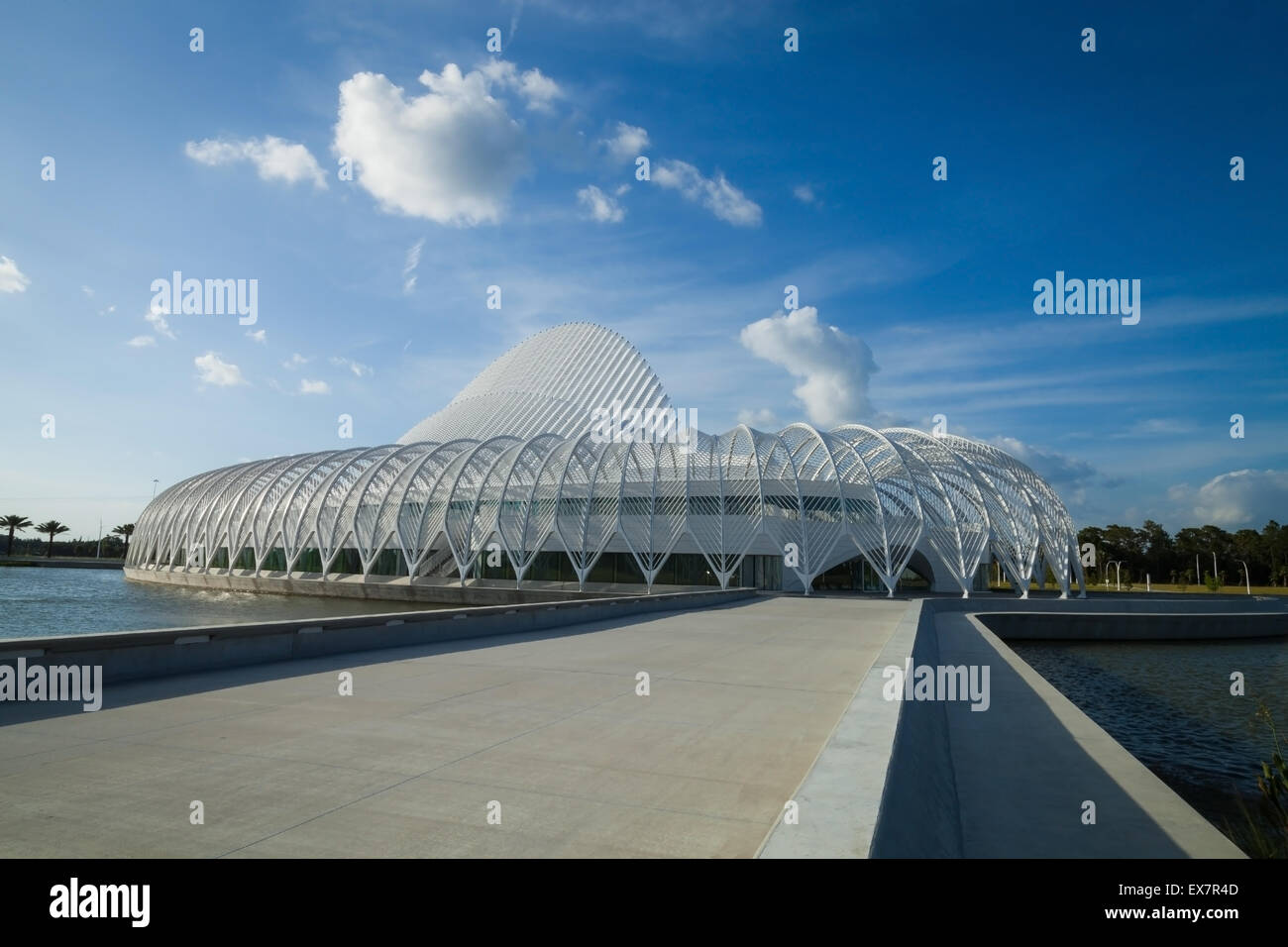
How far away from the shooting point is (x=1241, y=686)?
19016 millimetres

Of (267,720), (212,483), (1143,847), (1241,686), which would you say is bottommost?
(1241,686)

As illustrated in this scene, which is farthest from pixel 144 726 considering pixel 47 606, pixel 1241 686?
pixel 47 606

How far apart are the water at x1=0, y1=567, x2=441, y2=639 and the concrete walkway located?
17915 millimetres

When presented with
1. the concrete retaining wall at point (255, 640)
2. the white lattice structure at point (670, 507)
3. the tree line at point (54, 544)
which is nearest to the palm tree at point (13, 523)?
the tree line at point (54, 544)

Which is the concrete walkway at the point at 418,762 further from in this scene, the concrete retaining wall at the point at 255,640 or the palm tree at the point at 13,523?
the palm tree at the point at 13,523

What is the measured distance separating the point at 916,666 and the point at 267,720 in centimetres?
829

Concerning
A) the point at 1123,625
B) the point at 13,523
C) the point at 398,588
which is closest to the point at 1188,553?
the point at 1123,625

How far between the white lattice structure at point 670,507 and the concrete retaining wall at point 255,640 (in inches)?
1017

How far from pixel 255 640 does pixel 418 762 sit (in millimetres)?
6285

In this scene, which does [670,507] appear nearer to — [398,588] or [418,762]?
[398,588]

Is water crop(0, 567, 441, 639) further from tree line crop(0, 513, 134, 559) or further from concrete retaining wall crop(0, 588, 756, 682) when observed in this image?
tree line crop(0, 513, 134, 559)

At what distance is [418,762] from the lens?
592cm

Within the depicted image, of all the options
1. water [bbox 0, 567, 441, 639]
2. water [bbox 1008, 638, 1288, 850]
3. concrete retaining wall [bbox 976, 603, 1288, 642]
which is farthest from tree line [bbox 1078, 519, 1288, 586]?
water [bbox 0, 567, 441, 639]

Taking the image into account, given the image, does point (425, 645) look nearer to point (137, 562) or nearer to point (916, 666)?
point (916, 666)
